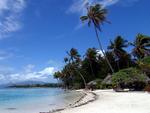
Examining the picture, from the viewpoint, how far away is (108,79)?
162ft

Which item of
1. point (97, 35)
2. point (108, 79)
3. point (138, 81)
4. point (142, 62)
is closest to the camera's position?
point (142, 62)

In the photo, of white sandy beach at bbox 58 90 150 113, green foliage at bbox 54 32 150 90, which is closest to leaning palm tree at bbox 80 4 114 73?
green foliage at bbox 54 32 150 90

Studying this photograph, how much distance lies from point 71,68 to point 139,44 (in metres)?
29.5

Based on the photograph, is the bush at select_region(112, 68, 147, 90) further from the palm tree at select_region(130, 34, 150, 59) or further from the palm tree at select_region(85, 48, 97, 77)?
the palm tree at select_region(85, 48, 97, 77)

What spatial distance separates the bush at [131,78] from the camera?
36.0 meters

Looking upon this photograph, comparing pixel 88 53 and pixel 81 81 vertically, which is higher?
pixel 88 53

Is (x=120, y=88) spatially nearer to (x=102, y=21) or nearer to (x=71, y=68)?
(x=102, y=21)

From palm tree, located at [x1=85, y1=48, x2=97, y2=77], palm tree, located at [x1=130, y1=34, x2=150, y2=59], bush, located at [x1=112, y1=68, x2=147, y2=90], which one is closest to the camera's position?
bush, located at [x1=112, y1=68, x2=147, y2=90]

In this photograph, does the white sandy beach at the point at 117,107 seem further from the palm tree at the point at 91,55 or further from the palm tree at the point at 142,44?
the palm tree at the point at 91,55

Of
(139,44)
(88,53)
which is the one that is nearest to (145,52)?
(139,44)

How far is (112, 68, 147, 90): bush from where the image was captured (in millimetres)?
35969

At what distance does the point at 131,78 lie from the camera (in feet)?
118

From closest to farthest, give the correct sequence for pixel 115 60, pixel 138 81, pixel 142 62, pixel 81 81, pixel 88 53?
pixel 142 62
pixel 138 81
pixel 115 60
pixel 88 53
pixel 81 81

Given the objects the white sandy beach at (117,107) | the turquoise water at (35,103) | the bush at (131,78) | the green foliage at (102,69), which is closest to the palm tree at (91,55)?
the green foliage at (102,69)
